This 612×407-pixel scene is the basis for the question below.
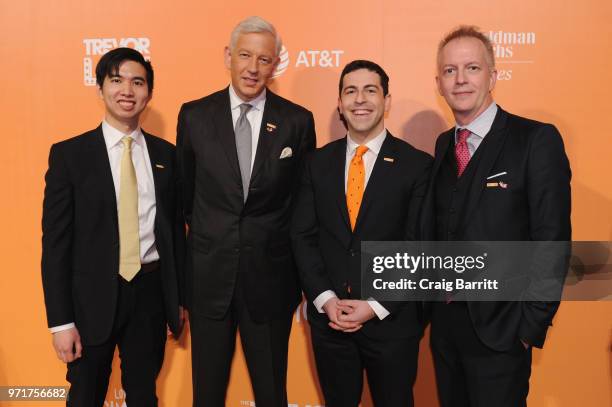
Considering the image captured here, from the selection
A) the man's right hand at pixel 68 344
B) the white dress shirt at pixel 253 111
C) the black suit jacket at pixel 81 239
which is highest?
the white dress shirt at pixel 253 111

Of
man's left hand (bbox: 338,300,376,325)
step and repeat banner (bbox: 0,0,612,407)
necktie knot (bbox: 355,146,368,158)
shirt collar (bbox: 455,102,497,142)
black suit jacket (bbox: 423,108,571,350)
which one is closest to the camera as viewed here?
black suit jacket (bbox: 423,108,571,350)

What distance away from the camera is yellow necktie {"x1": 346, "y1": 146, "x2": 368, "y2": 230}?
2.21m

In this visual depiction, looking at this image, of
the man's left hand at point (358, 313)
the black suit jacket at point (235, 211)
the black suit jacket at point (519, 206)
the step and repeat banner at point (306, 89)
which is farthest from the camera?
the step and repeat banner at point (306, 89)

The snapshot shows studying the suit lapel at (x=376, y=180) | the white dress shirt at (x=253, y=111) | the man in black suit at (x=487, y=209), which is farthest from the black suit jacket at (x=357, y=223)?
the white dress shirt at (x=253, y=111)

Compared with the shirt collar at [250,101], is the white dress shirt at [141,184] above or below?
below

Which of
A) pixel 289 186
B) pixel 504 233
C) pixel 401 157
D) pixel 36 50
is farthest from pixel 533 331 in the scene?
pixel 36 50

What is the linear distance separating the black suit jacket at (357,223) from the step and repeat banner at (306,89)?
98 cm

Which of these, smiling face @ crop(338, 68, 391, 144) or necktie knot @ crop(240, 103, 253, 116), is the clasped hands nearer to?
smiling face @ crop(338, 68, 391, 144)

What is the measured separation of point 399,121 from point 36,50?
2.40 metres

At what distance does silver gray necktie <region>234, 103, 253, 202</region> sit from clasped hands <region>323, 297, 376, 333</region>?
664mm

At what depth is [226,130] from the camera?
2371mm

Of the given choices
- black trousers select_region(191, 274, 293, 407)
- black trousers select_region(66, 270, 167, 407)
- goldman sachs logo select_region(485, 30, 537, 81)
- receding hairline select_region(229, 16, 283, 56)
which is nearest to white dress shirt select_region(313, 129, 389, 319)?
black trousers select_region(191, 274, 293, 407)

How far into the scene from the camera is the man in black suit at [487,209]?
1.82 metres

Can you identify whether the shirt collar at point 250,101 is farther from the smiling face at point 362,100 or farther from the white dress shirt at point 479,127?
the white dress shirt at point 479,127
